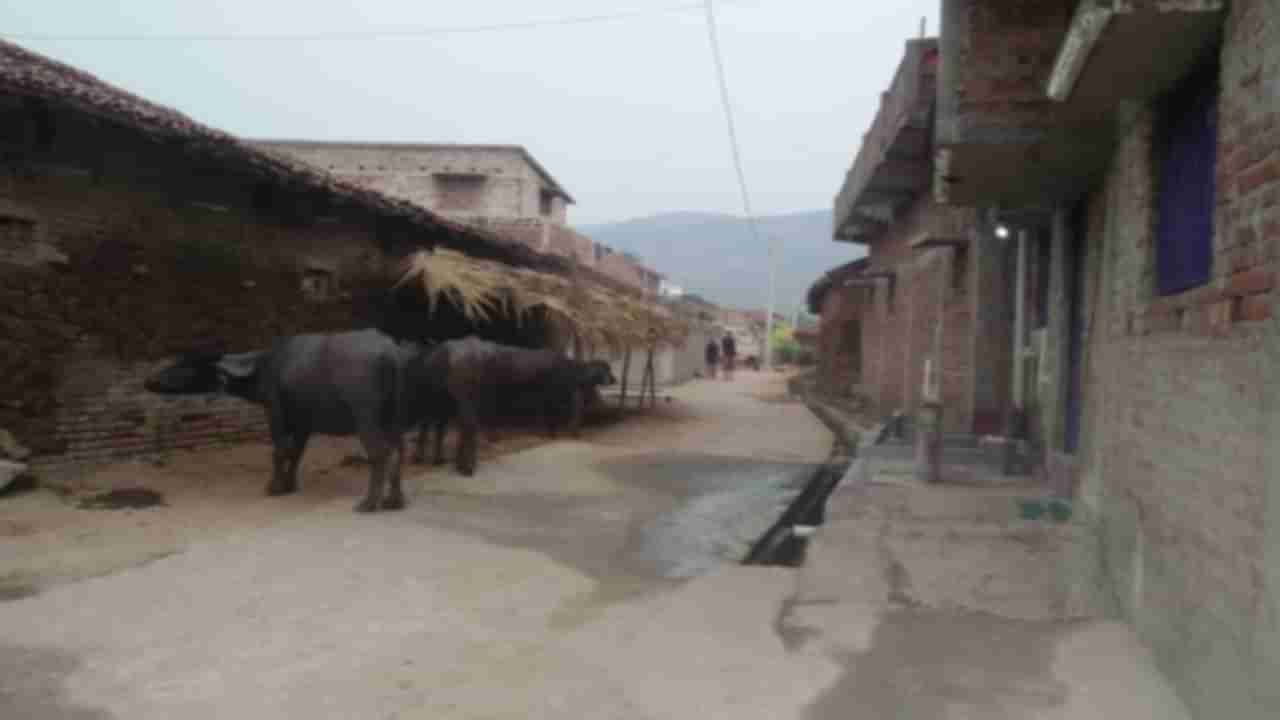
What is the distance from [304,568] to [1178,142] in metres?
4.86

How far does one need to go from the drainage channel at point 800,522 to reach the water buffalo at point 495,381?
331 cm

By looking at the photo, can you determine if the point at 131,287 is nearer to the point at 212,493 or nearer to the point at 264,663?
the point at 212,493

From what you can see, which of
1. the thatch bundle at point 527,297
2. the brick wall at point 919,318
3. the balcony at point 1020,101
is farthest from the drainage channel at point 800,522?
the thatch bundle at point 527,297

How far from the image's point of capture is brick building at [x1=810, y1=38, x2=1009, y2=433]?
8.18 meters

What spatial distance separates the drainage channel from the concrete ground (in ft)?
0.62

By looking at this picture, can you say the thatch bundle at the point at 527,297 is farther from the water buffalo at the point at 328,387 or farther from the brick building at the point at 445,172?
the brick building at the point at 445,172

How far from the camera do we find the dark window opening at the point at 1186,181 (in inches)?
134

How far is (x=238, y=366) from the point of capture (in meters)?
7.82

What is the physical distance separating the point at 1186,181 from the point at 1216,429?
122 cm

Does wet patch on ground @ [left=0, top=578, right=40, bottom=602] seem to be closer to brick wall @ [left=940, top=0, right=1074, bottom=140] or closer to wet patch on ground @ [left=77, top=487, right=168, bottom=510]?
wet patch on ground @ [left=77, top=487, right=168, bottom=510]

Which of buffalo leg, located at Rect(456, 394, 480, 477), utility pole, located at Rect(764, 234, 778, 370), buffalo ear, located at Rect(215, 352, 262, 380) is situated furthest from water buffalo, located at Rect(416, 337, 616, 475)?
utility pole, located at Rect(764, 234, 778, 370)

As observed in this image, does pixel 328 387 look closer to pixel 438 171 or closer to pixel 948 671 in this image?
pixel 948 671

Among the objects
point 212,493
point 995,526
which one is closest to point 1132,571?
point 995,526

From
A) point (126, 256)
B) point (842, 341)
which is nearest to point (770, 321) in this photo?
point (842, 341)
